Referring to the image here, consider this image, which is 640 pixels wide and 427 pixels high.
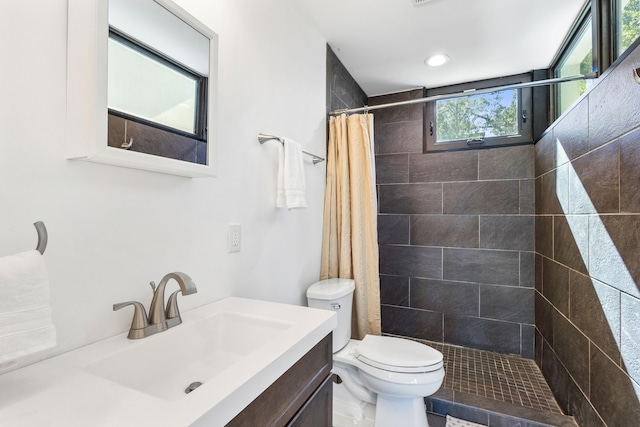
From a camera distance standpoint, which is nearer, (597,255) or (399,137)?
(597,255)

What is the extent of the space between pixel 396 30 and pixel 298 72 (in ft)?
2.51

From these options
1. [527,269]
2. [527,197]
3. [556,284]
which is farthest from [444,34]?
[527,269]

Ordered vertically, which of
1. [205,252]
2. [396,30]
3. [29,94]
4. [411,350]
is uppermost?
[396,30]

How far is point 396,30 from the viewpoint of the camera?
2082mm

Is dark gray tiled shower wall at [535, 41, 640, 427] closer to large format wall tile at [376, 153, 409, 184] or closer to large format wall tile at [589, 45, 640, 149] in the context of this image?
large format wall tile at [589, 45, 640, 149]

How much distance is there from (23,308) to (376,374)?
1479 millimetres

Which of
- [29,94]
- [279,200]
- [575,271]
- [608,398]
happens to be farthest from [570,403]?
[29,94]

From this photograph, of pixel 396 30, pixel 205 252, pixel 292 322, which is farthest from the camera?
pixel 396 30

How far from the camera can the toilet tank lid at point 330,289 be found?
179 centimetres

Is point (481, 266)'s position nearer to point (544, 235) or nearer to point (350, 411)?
point (544, 235)

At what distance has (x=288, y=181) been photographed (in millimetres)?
1581

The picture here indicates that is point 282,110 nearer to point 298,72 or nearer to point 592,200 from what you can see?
point 298,72

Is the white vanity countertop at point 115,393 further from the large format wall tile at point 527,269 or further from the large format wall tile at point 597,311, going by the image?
the large format wall tile at point 527,269

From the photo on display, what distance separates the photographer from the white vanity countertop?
519 mm
